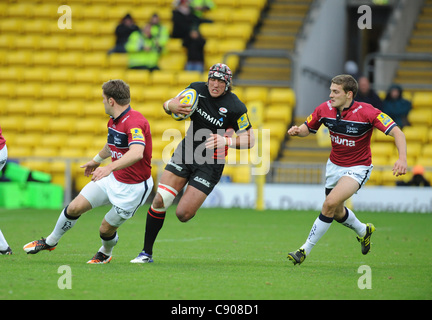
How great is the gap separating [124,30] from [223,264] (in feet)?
43.9

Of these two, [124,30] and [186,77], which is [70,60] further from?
[186,77]

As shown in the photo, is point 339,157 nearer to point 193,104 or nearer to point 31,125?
point 193,104

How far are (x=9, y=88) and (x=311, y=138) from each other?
27.1 ft

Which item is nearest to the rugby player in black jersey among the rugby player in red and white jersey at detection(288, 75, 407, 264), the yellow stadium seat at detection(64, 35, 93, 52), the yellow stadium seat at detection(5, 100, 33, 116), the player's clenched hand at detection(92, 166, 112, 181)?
the rugby player in red and white jersey at detection(288, 75, 407, 264)

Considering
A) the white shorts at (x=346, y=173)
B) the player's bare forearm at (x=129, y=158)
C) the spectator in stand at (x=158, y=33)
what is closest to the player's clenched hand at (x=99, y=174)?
the player's bare forearm at (x=129, y=158)

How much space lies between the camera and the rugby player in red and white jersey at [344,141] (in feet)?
28.1

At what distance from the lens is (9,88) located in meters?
21.1

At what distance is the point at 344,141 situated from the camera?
890 centimetres

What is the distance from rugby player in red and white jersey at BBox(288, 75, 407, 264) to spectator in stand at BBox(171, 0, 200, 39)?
1212 cm

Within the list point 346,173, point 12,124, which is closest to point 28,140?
point 12,124

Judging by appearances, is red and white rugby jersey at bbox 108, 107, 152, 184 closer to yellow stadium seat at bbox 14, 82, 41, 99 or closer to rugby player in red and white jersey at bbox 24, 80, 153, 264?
rugby player in red and white jersey at bbox 24, 80, 153, 264

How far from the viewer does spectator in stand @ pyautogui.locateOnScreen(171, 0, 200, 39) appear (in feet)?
67.6

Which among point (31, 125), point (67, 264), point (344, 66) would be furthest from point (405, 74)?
point (67, 264)

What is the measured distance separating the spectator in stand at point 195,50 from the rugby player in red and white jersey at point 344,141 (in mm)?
11463
